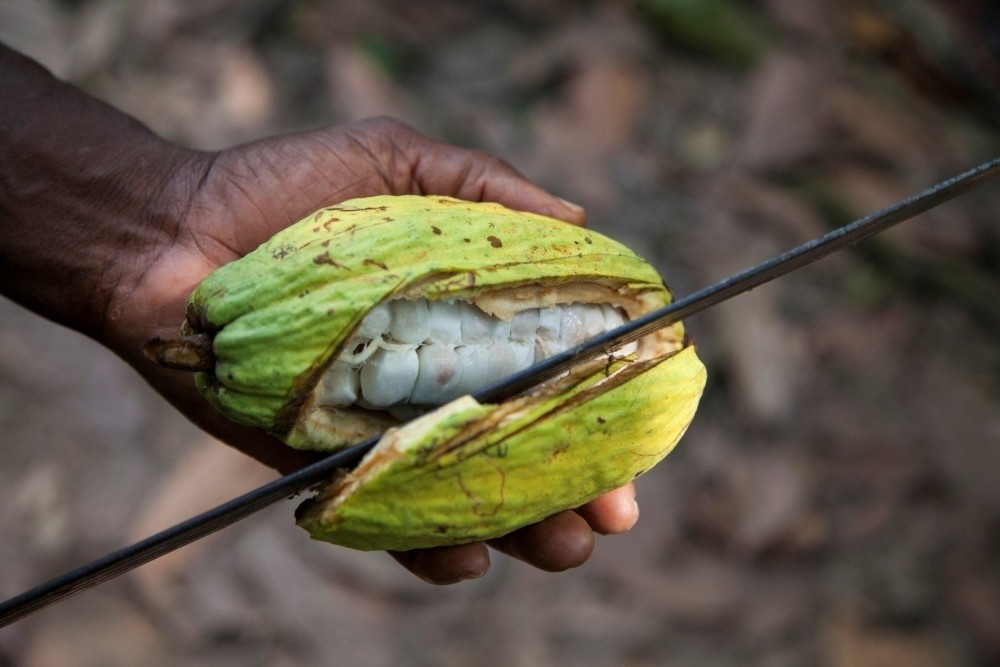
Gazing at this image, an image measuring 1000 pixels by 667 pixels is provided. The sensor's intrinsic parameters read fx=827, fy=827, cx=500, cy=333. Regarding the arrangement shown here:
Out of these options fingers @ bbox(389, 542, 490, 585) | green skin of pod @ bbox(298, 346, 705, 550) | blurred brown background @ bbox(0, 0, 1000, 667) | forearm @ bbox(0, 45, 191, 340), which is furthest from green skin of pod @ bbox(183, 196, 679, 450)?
blurred brown background @ bbox(0, 0, 1000, 667)

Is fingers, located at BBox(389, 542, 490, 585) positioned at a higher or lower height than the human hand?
lower

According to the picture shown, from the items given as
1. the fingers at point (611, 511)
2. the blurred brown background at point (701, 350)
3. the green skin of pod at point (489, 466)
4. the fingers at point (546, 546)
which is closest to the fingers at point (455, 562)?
the fingers at point (546, 546)

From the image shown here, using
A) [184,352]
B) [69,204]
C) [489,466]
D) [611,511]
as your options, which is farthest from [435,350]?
[69,204]

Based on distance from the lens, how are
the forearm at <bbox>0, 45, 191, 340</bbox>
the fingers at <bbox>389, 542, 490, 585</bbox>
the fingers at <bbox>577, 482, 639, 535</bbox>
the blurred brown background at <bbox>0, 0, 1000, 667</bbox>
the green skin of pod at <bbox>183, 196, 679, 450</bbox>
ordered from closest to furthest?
the green skin of pod at <bbox>183, 196, 679, 450</bbox> < the fingers at <bbox>389, 542, 490, 585</bbox> < the fingers at <bbox>577, 482, 639, 535</bbox> < the forearm at <bbox>0, 45, 191, 340</bbox> < the blurred brown background at <bbox>0, 0, 1000, 667</bbox>

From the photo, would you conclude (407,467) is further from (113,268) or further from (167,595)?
(167,595)

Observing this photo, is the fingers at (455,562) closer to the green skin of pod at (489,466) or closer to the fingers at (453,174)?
the green skin of pod at (489,466)

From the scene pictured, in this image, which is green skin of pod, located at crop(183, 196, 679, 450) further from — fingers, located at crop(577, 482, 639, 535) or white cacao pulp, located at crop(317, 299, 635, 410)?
fingers, located at crop(577, 482, 639, 535)

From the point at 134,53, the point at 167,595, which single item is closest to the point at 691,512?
the point at 167,595
